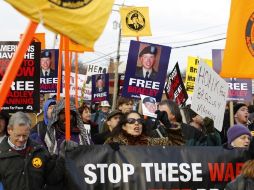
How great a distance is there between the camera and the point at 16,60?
3.11m

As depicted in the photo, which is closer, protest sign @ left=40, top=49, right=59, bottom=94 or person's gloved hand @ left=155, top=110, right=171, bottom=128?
person's gloved hand @ left=155, top=110, right=171, bottom=128

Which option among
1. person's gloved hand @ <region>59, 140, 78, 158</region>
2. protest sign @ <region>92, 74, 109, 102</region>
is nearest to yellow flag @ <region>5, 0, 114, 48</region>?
person's gloved hand @ <region>59, 140, 78, 158</region>

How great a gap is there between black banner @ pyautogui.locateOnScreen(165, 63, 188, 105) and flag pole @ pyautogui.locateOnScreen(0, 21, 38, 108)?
6.11 meters

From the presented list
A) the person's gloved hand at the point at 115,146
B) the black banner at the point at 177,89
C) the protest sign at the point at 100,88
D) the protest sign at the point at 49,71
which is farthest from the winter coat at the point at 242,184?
the protest sign at the point at 100,88

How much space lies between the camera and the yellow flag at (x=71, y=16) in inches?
121

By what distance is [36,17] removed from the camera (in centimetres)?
307

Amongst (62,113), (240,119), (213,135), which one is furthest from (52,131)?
(240,119)

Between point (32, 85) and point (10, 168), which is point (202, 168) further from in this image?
point (32, 85)

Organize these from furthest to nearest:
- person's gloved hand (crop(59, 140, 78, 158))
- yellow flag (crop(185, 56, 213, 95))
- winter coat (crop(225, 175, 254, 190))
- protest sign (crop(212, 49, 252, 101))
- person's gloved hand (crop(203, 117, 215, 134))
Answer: yellow flag (crop(185, 56, 213, 95))
protest sign (crop(212, 49, 252, 101))
person's gloved hand (crop(203, 117, 215, 134))
person's gloved hand (crop(59, 140, 78, 158))
winter coat (crop(225, 175, 254, 190))

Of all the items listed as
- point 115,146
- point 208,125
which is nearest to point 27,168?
point 115,146

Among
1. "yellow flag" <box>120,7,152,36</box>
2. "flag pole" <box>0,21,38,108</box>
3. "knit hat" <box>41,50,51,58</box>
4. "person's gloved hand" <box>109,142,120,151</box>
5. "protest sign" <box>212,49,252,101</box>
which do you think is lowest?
"person's gloved hand" <box>109,142,120,151</box>

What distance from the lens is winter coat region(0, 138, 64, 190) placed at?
458 centimetres

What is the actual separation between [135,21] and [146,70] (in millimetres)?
6624

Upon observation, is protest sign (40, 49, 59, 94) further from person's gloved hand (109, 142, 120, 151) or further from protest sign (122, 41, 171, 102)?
person's gloved hand (109, 142, 120, 151)
